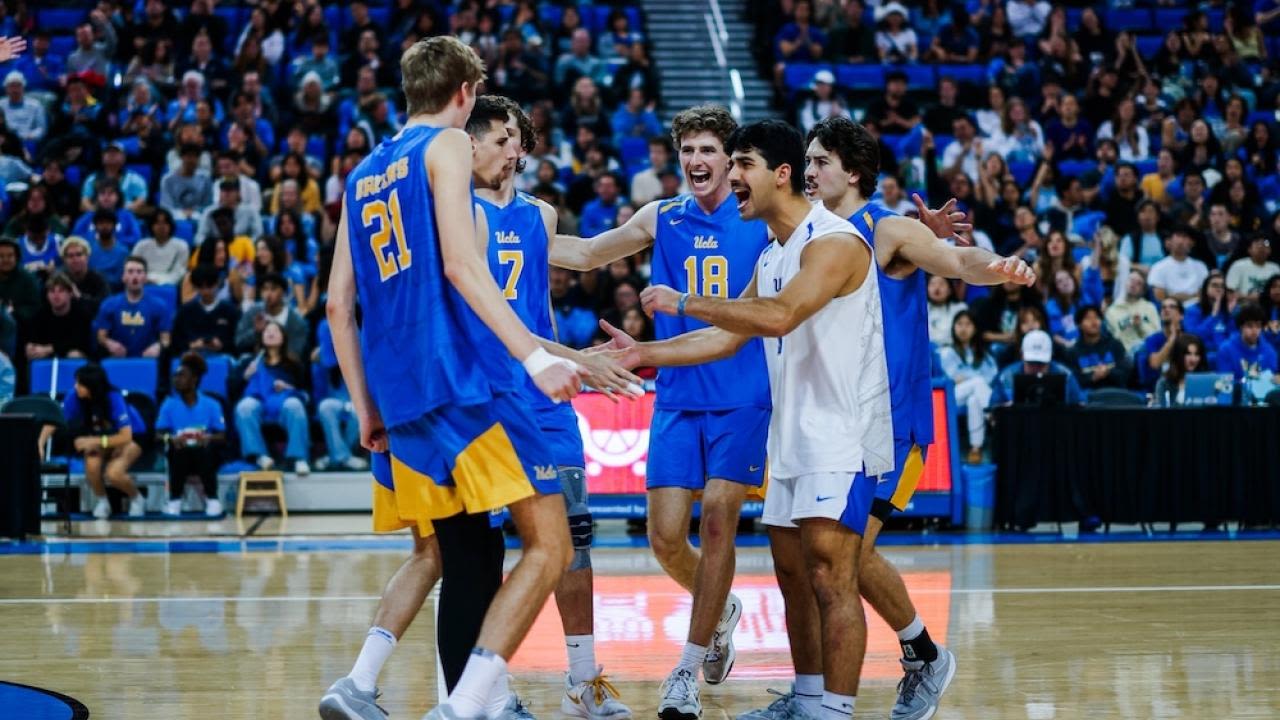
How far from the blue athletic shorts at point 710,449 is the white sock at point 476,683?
1.97m

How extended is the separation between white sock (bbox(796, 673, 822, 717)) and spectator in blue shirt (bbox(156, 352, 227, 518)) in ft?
28.5

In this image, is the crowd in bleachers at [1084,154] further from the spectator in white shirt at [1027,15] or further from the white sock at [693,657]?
the white sock at [693,657]

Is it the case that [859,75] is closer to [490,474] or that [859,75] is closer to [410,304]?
[410,304]

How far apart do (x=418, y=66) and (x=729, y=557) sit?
2.45 meters

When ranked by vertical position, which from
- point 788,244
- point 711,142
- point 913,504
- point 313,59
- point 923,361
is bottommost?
point 913,504

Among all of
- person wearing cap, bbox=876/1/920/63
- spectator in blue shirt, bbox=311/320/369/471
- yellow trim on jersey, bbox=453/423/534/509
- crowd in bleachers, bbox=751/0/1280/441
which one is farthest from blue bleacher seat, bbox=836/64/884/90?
yellow trim on jersey, bbox=453/423/534/509

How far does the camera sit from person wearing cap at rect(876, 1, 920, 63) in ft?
65.7

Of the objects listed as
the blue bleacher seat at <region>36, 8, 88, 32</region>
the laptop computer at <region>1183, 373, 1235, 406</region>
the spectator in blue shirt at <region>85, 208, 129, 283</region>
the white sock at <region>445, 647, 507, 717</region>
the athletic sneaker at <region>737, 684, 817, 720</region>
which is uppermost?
the blue bleacher seat at <region>36, 8, 88, 32</region>

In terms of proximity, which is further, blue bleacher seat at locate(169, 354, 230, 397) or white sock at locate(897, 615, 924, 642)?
blue bleacher seat at locate(169, 354, 230, 397)

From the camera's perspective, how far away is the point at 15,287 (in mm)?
14398

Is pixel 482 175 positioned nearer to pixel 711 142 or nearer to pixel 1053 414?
pixel 711 142

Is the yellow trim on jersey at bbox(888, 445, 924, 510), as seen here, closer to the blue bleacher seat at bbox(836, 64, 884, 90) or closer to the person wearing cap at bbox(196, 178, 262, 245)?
the person wearing cap at bbox(196, 178, 262, 245)

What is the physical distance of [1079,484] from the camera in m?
12.6

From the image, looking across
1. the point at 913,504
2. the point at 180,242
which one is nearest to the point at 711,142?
the point at 913,504
